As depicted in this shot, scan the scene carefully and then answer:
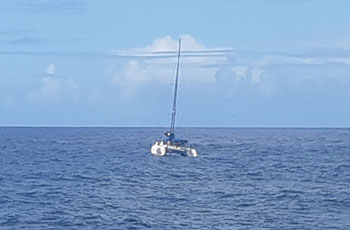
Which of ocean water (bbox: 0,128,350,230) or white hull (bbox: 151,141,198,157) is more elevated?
white hull (bbox: 151,141,198,157)

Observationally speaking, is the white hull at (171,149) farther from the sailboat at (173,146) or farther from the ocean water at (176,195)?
the ocean water at (176,195)

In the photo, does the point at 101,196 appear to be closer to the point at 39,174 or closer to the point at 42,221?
the point at 42,221

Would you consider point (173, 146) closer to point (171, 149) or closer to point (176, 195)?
point (171, 149)

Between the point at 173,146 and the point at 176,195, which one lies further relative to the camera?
the point at 173,146

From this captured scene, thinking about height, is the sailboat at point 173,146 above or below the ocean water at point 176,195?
above

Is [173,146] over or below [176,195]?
over

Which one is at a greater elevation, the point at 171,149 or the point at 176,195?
the point at 171,149

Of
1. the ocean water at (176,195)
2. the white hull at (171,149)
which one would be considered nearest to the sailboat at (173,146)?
the white hull at (171,149)

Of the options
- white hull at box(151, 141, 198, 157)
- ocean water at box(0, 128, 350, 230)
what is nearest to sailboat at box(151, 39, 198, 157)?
white hull at box(151, 141, 198, 157)

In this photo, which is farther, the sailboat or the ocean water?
the sailboat

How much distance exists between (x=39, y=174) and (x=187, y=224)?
40.3 m

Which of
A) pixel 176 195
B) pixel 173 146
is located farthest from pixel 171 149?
pixel 176 195

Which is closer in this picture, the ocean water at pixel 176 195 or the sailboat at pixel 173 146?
the ocean water at pixel 176 195

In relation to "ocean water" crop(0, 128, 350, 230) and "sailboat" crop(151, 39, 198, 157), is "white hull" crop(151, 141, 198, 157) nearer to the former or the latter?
"sailboat" crop(151, 39, 198, 157)
